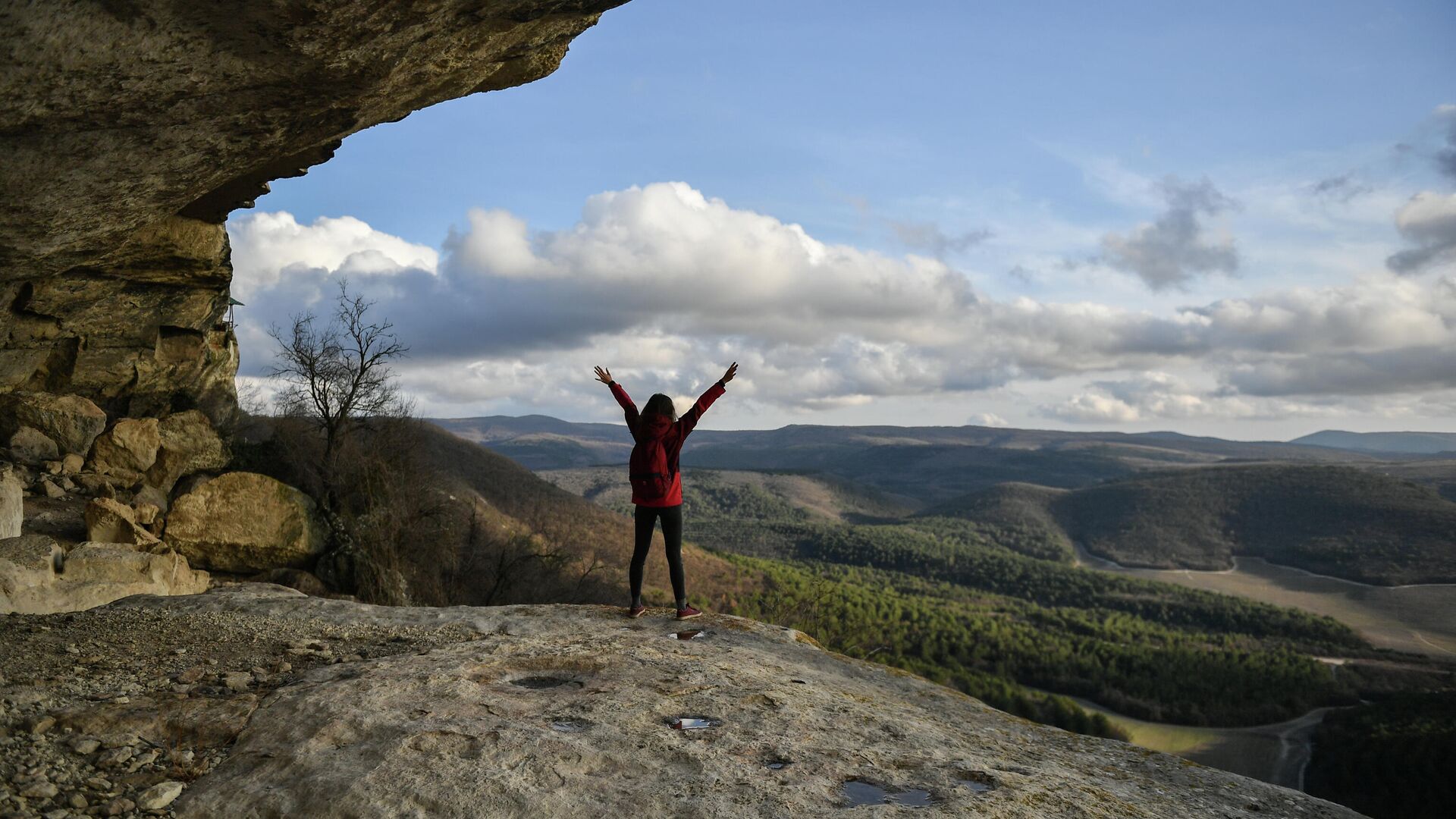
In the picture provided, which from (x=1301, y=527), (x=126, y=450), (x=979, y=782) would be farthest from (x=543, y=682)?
(x=1301, y=527)

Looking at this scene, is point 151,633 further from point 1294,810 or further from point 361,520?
point 361,520

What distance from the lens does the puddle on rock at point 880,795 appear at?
519cm

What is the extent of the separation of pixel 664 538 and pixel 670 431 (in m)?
1.30

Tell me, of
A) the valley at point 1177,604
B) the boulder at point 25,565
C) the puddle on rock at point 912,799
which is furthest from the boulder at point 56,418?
the valley at point 1177,604

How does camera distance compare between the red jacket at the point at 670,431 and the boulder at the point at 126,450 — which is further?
the boulder at the point at 126,450

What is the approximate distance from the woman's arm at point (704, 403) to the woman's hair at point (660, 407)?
0.18m

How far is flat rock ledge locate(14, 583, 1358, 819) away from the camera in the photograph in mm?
4996

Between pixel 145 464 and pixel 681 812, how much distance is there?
53.7 ft

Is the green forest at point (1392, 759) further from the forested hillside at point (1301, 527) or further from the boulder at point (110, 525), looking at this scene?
the forested hillside at point (1301, 527)

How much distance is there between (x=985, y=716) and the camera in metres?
8.17

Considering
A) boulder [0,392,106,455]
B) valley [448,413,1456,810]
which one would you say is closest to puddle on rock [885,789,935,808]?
boulder [0,392,106,455]

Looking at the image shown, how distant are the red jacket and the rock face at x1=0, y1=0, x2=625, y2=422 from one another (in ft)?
16.2

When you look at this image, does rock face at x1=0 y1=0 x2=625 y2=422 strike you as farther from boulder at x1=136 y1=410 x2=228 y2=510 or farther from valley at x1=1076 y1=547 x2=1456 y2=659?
valley at x1=1076 y1=547 x2=1456 y2=659

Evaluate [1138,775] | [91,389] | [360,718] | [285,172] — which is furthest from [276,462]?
[1138,775]
